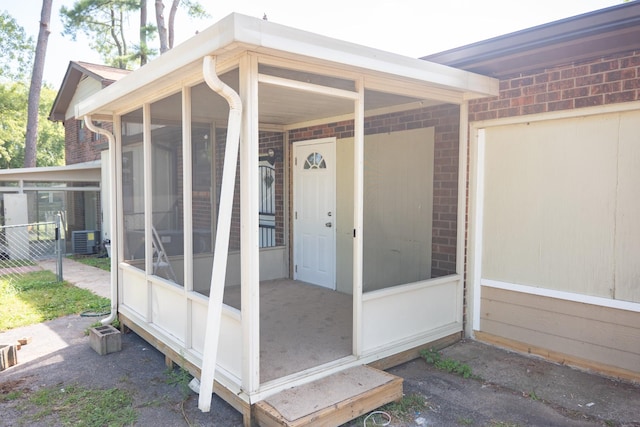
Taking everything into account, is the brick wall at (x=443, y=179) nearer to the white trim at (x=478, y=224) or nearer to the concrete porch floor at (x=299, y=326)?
the white trim at (x=478, y=224)

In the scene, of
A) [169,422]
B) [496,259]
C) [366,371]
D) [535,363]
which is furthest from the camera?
[496,259]

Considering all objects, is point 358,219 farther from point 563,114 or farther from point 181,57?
point 563,114

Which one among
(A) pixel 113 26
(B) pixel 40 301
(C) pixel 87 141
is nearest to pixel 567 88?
(B) pixel 40 301

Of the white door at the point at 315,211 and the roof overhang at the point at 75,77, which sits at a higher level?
the roof overhang at the point at 75,77

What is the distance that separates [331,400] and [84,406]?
1893mm

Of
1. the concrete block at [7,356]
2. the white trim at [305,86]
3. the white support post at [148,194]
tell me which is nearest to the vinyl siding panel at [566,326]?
the white trim at [305,86]

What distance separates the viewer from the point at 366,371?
3.44m

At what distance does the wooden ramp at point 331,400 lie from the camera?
2791 millimetres

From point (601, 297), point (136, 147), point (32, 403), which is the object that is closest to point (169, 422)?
point (32, 403)

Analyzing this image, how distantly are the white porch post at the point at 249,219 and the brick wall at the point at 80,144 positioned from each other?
1013 cm

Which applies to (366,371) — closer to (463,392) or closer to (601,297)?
(463,392)

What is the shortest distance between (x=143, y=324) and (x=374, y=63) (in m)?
3.35

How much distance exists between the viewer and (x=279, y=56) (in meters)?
2.88

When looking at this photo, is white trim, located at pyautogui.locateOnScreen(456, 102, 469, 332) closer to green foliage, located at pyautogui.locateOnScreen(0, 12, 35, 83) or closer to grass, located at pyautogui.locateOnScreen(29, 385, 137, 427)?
grass, located at pyautogui.locateOnScreen(29, 385, 137, 427)
